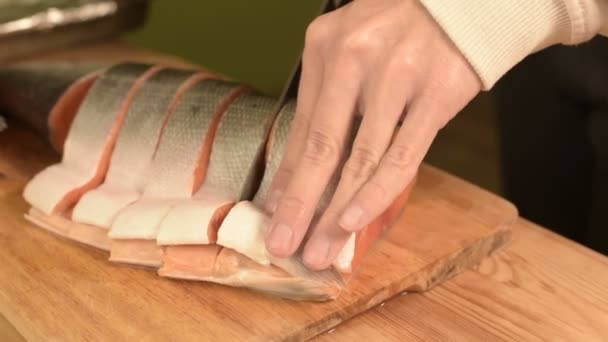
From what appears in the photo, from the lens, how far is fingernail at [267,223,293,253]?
42.4 inches

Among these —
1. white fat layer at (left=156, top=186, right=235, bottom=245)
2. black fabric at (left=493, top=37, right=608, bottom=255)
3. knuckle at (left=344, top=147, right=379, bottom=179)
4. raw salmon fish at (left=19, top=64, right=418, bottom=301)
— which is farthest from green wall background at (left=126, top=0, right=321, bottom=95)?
knuckle at (left=344, top=147, right=379, bottom=179)

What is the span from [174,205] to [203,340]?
28cm

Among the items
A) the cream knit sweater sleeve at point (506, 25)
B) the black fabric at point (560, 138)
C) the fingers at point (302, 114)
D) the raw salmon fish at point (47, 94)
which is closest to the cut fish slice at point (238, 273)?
the fingers at point (302, 114)

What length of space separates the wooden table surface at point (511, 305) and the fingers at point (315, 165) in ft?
0.50

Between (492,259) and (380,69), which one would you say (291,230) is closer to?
(380,69)

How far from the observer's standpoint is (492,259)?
1.30 m

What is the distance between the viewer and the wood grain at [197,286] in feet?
3.49

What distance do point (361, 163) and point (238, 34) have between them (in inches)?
61.6

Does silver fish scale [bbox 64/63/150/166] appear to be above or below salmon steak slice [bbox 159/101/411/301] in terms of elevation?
above

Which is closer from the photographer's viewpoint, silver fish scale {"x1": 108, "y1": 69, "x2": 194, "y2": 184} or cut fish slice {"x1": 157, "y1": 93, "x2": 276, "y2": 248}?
cut fish slice {"x1": 157, "y1": 93, "x2": 276, "y2": 248}

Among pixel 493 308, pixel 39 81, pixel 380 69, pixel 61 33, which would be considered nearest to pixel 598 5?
pixel 380 69

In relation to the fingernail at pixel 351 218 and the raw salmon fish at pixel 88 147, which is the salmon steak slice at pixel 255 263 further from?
the raw salmon fish at pixel 88 147

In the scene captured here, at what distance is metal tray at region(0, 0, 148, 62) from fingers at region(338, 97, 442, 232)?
4.12ft

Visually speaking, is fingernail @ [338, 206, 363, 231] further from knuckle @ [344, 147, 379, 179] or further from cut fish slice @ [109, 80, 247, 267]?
cut fish slice @ [109, 80, 247, 267]
